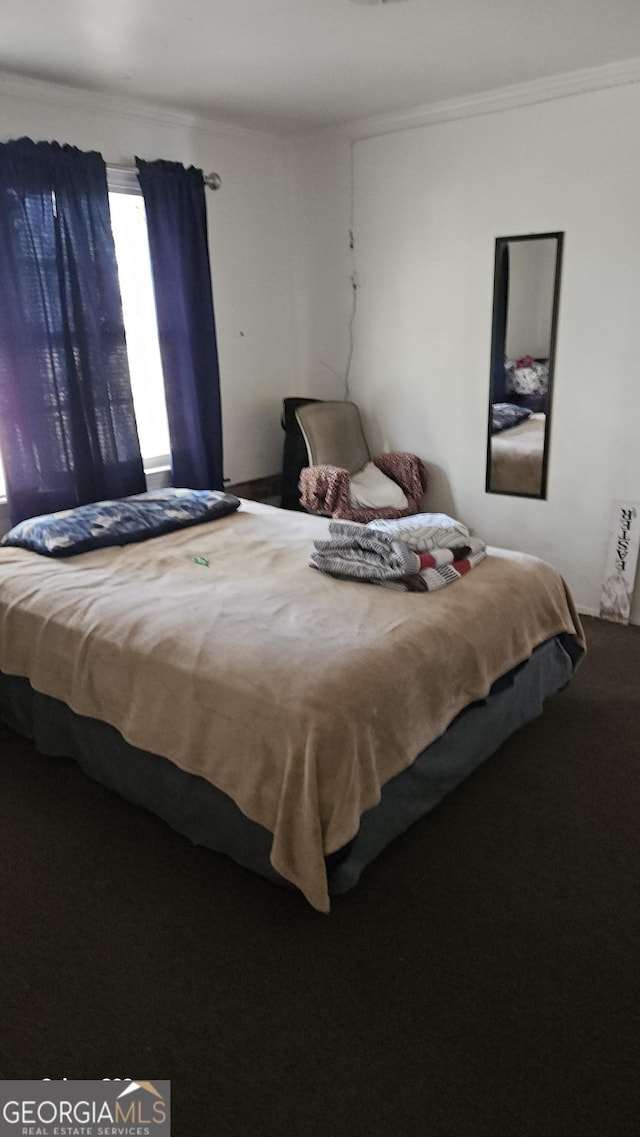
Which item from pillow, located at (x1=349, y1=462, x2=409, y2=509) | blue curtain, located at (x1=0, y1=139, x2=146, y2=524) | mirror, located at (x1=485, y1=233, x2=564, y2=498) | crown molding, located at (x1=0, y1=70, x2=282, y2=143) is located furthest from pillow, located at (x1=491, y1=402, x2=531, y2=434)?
crown molding, located at (x1=0, y1=70, x2=282, y2=143)

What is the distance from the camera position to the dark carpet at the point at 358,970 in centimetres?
147

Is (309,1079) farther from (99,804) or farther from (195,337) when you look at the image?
(195,337)

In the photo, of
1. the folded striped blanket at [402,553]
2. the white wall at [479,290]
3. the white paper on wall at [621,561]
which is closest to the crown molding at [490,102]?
the white wall at [479,290]

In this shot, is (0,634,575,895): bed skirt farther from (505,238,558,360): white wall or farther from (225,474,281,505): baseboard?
(225,474,281,505): baseboard

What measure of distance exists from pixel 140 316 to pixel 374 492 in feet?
4.78

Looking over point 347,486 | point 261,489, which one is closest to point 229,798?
point 347,486

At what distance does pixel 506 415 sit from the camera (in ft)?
12.3

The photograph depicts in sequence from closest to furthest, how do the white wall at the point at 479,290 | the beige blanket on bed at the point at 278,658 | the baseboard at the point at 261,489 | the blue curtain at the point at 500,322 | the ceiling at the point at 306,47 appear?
the beige blanket on bed at the point at 278,658, the ceiling at the point at 306,47, the white wall at the point at 479,290, the blue curtain at the point at 500,322, the baseboard at the point at 261,489

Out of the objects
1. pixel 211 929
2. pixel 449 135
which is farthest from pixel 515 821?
pixel 449 135

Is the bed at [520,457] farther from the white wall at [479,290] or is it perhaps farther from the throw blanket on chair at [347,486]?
the throw blanket on chair at [347,486]

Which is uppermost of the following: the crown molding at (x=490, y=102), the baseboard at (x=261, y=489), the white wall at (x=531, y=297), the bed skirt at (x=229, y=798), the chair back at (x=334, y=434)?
the crown molding at (x=490, y=102)

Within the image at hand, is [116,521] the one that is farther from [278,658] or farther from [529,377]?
[529,377]

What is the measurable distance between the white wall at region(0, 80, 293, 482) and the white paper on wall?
1.95 metres

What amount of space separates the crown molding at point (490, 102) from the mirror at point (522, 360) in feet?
1.83
